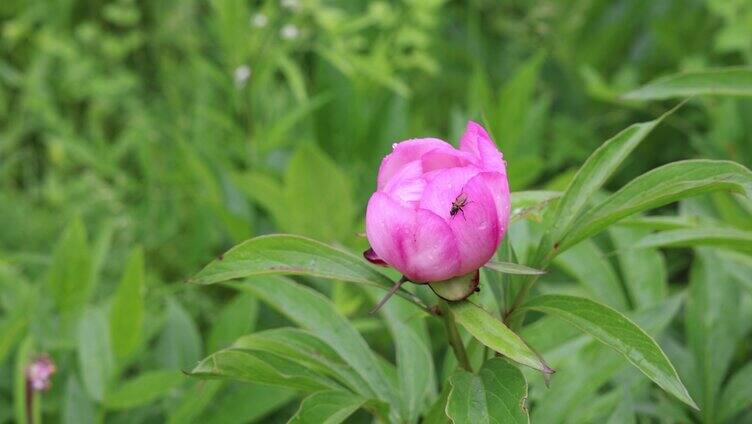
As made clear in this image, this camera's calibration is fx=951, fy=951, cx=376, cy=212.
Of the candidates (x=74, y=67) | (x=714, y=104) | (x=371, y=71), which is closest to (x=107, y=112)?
(x=74, y=67)

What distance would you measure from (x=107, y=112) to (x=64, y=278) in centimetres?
97

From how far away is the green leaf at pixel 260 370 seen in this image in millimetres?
740

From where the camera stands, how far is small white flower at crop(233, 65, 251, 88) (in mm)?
1716

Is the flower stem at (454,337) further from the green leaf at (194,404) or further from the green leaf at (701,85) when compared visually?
the green leaf at (194,404)

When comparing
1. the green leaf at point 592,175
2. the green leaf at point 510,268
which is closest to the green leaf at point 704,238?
the green leaf at point 592,175

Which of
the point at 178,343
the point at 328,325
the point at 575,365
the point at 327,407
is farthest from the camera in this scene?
the point at 178,343

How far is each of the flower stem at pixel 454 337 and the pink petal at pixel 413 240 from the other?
0.19 feet

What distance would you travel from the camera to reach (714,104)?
1.93 meters

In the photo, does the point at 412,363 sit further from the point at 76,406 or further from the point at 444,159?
the point at 76,406

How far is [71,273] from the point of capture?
147cm

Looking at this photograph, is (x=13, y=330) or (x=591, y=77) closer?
(x=13, y=330)

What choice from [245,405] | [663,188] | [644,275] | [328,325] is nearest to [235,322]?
[245,405]

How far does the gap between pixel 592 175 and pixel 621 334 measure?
0.16m

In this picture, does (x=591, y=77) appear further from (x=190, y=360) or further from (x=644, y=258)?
(x=190, y=360)
